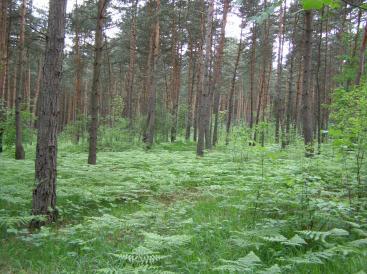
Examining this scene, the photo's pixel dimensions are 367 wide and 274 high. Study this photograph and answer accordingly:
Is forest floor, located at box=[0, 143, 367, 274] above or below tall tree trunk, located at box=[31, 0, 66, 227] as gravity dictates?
below

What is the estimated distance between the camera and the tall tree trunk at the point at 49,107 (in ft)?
17.3

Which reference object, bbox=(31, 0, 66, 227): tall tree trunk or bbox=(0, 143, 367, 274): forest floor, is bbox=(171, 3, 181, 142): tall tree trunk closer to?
bbox=(0, 143, 367, 274): forest floor

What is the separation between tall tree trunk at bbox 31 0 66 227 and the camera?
5.26 metres

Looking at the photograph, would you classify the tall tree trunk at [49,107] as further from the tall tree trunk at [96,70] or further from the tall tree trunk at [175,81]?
the tall tree trunk at [175,81]

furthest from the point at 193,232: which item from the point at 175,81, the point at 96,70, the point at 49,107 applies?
the point at 175,81

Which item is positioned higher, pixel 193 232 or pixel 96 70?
pixel 96 70

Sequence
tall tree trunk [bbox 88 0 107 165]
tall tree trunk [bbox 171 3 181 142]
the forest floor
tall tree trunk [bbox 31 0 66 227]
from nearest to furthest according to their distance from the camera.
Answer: the forest floor
tall tree trunk [bbox 31 0 66 227]
tall tree trunk [bbox 88 0 107 165]
tall tree trunk [bbox 171 3 181 142]

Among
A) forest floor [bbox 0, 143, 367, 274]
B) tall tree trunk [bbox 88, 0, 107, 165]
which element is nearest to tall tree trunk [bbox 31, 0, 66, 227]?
forest floor [bbox 0, 143, 367, 274]

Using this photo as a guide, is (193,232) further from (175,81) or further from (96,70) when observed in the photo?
(175,81)

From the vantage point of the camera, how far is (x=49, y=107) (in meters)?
5.29

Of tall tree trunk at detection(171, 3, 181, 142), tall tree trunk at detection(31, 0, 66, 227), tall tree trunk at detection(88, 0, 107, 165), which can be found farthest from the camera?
tall tree trunk at detection(171, 3, 181, 142)

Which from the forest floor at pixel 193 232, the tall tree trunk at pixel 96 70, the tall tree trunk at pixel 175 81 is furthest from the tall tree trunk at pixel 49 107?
the tall tree trunk at pixel 175 81

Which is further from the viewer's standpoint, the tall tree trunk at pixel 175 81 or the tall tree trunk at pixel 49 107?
the tall tree trunk at pixel 175 81

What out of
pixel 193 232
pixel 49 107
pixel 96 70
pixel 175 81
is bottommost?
pixel 193 232
